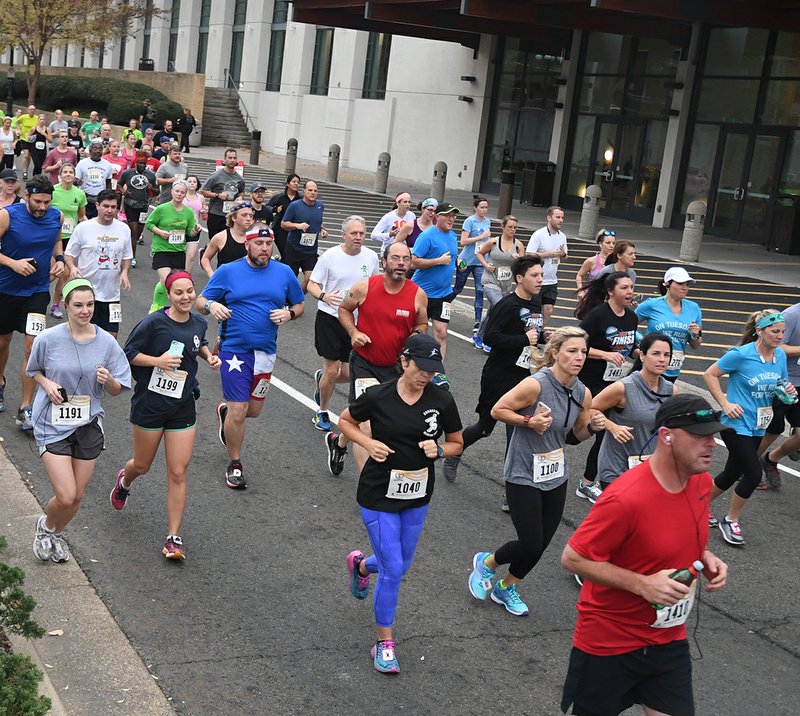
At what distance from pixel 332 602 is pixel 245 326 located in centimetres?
255

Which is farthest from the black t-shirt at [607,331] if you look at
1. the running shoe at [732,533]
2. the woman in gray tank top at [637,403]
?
the woman in gray tank top at [637,403]

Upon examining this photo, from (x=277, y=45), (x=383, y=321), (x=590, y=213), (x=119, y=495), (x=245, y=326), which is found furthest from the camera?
(x=277, y=45)

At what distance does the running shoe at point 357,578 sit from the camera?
21.1 ft

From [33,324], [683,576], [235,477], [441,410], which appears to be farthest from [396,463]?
[33,324]

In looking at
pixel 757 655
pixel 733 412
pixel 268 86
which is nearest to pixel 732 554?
pixel 733 412

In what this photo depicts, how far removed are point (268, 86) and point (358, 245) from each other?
1698 inches

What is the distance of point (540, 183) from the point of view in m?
34.1

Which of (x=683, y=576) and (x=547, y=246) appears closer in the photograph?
(x=683, y=576)

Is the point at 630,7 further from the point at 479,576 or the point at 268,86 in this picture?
the point at 268,86

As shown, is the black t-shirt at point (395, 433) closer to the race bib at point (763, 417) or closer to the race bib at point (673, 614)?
the race bib at point (673, 614)

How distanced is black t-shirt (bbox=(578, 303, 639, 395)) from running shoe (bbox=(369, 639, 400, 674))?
3571 millimetres

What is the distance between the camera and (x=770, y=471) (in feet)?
32.3

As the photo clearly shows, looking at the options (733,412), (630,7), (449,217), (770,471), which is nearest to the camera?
(733,412)

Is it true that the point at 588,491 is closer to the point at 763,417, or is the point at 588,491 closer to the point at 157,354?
the point at 763,417
